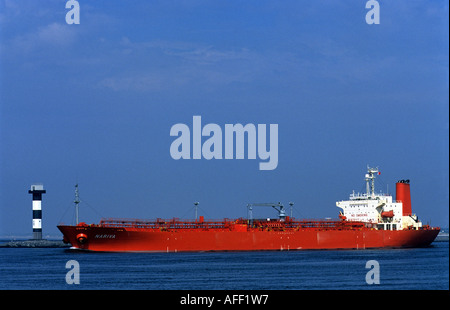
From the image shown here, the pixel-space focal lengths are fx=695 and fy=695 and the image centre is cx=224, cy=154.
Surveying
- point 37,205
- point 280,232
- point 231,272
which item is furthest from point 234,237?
point 37,205

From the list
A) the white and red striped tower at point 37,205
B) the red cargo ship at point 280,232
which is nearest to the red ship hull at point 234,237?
the red cargo ship at point 280,232

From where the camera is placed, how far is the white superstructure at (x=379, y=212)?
64688mm

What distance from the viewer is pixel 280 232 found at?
192 ft

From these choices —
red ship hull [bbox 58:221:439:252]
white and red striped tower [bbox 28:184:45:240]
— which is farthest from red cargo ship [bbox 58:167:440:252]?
white and red striped tower [bbox 28:184:45:240]

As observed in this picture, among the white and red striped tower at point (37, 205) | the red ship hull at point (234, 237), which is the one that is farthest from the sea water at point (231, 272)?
the white and red striped tower at point (37, 205)

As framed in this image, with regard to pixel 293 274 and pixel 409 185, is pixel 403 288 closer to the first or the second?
pixel 293 274

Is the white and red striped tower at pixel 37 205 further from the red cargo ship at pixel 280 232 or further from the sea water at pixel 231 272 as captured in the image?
the sea water at pixel 231 272

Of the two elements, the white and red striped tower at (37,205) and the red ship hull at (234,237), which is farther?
the white and red striped tower at (37,205)

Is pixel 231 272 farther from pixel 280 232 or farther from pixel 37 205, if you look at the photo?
pixel 37 205

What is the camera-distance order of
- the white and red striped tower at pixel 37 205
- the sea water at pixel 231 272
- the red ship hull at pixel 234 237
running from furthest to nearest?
the white and red striped tower at pixel 37 205
the red ship hull at pixel 234 237
the sea water at pixel 231 272

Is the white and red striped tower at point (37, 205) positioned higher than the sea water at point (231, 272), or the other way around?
the white and red striped tower at point (37, 205)

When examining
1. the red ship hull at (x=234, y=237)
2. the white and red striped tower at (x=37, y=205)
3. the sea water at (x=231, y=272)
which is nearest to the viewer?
the sea water at (x=231, y=272)

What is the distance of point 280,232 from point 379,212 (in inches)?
471

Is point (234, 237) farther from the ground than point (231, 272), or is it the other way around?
point (234, 237)
